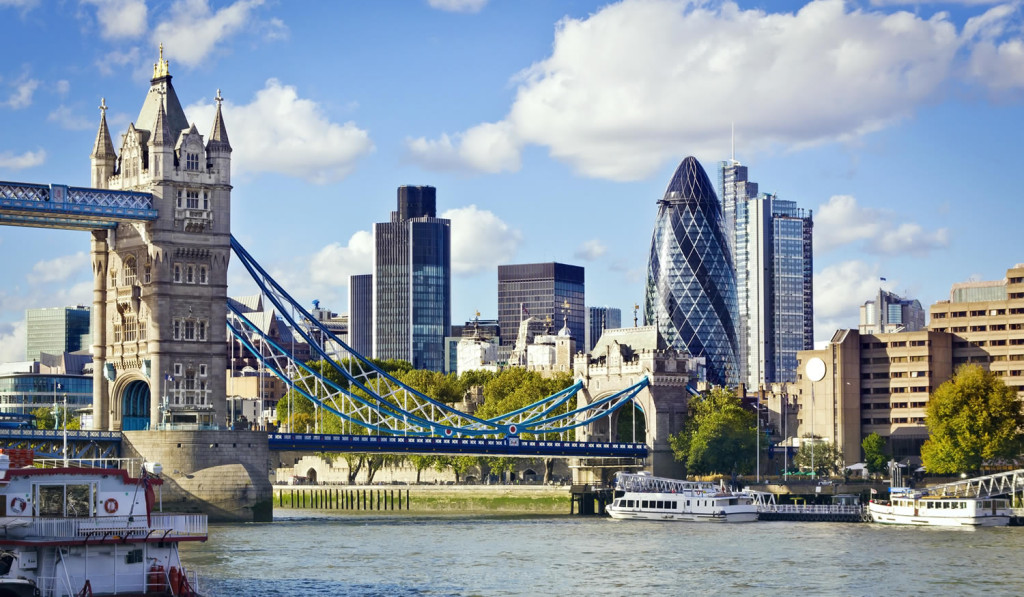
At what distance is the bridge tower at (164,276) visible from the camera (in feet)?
378

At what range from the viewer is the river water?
221 feet

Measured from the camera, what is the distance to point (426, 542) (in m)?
91.0

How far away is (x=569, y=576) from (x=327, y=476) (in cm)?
10527

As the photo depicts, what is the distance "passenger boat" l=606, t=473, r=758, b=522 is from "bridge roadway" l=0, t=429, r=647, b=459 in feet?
35.3

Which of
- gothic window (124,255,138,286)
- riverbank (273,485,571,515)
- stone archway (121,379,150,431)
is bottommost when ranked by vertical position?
riverbank (273,485,571,515)

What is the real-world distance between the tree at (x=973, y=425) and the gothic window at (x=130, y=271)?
59.7 metres

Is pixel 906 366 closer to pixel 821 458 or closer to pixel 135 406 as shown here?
pixel 821 458

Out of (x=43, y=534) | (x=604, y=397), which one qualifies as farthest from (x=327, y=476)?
(x=43, y=534)

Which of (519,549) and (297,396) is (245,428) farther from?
(297,396)

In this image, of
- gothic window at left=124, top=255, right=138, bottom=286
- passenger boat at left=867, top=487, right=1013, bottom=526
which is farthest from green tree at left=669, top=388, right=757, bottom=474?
gothic window at left=124, top=255, right=138, bottom=286

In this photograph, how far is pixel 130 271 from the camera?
11912cm

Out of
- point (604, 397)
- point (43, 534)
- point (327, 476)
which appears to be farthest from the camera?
point (327, 476)

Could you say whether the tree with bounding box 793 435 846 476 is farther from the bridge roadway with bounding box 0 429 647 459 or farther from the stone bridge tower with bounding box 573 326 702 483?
the bridge roadway with bounding box 0 429 647 459

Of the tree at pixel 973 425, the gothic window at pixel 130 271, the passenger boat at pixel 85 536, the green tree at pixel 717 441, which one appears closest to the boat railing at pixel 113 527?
the passenger boat at pixel 85 536
